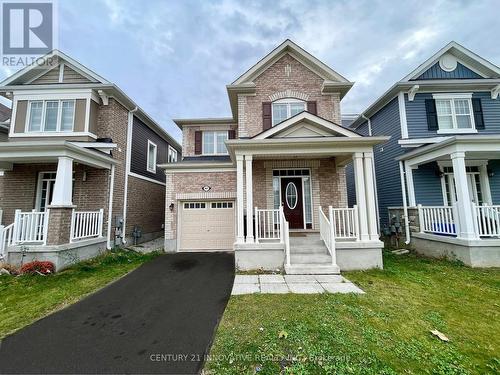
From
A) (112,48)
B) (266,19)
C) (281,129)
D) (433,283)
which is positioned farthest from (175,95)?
(433,283)

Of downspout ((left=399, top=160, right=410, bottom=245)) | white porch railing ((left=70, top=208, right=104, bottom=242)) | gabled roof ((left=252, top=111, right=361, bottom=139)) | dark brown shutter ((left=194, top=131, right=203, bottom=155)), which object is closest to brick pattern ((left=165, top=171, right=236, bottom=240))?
dark brown shutter ((left=194, top=131, right=203, bottom=155))

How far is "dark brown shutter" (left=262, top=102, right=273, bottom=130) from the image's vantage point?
935 cm

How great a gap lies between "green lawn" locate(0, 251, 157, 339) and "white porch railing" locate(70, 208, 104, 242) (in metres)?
0.98

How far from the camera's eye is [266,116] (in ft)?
30.9

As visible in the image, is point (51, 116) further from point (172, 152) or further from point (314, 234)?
point (314, 234)

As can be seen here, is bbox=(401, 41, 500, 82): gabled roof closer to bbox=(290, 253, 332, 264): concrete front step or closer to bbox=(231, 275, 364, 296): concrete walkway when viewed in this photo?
bbox=(290, 253, 332, 264): concrete front step

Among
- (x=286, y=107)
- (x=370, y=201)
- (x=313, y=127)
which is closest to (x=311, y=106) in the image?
(x=286, y=107)

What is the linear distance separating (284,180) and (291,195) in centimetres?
67

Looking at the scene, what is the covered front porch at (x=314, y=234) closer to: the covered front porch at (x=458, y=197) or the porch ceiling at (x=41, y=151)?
the covered front porch at (x=458, y=197)

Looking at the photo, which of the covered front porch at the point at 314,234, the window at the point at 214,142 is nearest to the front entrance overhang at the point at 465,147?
the covered front porch at the point at 314,234

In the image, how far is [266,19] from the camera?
14.4 m

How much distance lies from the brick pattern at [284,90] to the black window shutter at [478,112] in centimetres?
635

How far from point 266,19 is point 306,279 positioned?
1581cm

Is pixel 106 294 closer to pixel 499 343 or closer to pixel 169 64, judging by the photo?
pixel 499 343
